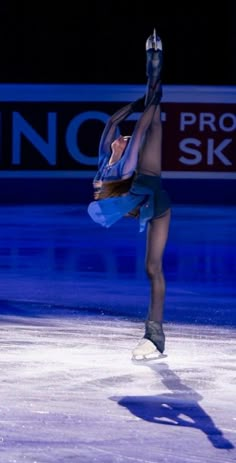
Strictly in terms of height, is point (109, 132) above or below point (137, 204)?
above

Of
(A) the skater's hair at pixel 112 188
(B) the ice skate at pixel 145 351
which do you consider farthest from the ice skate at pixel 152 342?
(A) the skater's hair at pixel 112 188

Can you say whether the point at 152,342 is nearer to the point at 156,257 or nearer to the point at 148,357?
the point at 148,357

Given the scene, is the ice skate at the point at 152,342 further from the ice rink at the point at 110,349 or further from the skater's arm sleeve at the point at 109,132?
the skater's arm sleeve at the point at 109,132

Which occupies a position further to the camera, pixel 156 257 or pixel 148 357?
pixel 148 357

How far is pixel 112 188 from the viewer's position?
299 inches
